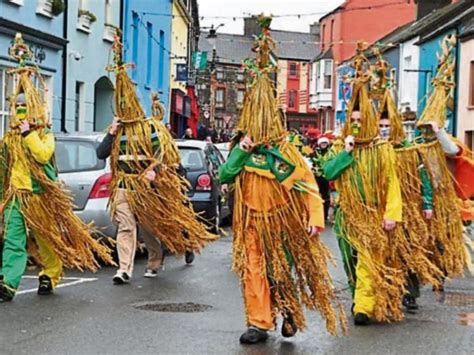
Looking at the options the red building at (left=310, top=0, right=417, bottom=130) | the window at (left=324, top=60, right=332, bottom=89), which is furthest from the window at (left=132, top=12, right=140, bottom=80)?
the window at (left=324, top=60, right=332, bottom=89)

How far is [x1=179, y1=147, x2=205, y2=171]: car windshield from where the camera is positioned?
565 inches

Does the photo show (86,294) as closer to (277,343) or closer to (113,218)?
(113,218)

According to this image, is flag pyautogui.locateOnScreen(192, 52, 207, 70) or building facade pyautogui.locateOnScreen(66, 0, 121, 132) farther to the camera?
flag pyautogui.locateOnScreen(192, 52, 207, 70)

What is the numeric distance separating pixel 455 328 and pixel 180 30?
114 feet

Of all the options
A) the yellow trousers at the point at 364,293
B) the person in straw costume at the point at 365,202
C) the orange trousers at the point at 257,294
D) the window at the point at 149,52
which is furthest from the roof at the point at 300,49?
the orange trousers at the point at 257,294

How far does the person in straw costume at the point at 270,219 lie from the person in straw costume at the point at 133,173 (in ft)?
→ 9.45

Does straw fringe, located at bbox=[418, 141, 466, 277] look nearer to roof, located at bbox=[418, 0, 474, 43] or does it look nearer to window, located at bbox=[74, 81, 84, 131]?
window, located at bbox=[74, 81, 84, 131]

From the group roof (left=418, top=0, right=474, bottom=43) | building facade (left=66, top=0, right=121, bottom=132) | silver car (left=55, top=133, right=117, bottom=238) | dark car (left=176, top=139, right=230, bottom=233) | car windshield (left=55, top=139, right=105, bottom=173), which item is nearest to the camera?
silver car (left=55, top=133, right=117, bottom=238)

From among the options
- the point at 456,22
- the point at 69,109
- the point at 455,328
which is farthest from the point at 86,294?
the point at 456,22

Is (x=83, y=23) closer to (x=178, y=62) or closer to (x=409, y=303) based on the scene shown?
(x=409, y=303)

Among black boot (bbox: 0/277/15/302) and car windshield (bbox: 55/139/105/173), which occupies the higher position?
car windshield (bbox: 55/139/105/173)

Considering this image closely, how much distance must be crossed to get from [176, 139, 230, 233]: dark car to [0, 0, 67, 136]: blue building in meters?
3.02

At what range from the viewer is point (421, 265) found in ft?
27.2

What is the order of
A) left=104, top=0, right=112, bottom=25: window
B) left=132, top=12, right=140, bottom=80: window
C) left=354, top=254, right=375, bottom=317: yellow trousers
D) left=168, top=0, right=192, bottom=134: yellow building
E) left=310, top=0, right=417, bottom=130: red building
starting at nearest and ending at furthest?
left=354, top=254, right=375, bottom=317: yellow trousers, left=104, top=0, right=112, bottom=25: window, left=132, top=12, right=140, bottom=80: window, left=168, top=0, right=192, bottom=134: yellow building, left=310, top=0, right=417, bottom=130: red building
